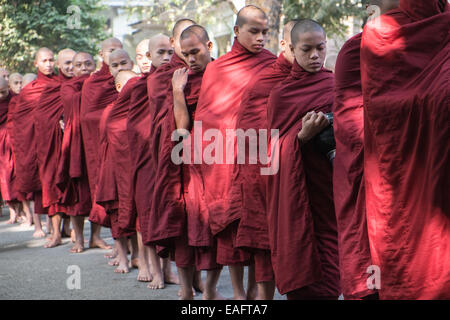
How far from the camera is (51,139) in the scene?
880cm

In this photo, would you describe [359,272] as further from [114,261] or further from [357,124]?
[114,261]

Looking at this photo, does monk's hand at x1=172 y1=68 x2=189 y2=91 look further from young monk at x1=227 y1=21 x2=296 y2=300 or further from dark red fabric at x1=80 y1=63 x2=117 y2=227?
dark red fabric at x1=80 y1=63 x2=117 y2=227

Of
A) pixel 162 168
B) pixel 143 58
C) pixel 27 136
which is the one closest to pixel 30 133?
pixel 27 136

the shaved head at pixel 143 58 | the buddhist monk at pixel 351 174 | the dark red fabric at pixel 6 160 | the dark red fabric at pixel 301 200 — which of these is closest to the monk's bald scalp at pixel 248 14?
the dark red fabric at pixel 301 200

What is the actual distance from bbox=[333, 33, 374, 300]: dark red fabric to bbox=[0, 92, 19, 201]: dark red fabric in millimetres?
7687

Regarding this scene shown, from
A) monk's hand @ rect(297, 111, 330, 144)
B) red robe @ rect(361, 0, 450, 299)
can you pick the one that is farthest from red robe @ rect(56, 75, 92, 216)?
red robe @ rect(361, 0, 450, 299)

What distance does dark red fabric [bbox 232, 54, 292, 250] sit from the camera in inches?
182

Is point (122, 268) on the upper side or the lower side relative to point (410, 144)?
lower

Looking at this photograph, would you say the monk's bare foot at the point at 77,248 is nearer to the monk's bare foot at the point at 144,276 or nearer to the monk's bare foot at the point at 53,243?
the monk's bare foot at the point at 53,243

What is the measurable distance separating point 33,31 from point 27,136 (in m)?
7.09

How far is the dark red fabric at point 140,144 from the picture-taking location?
6.11m

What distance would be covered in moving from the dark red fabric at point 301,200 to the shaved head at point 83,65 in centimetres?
459

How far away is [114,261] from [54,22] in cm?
1040

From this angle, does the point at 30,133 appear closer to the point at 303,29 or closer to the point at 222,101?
the point at 222,101
